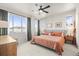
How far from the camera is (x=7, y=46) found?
155cm

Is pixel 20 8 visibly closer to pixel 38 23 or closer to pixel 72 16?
pixel 38 23

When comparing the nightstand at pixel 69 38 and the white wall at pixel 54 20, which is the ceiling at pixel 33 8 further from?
the nightstand at pixel 69 38

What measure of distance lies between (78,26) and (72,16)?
0.22 m

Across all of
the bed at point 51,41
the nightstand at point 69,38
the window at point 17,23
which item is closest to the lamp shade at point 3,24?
the window at point 17,23

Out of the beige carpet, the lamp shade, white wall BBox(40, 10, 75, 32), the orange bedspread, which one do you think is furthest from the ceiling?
the beige carpet

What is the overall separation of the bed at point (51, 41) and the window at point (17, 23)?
302mm

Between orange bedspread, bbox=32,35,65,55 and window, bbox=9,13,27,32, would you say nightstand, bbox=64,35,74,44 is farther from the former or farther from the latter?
window, bbox=9,13,27,32

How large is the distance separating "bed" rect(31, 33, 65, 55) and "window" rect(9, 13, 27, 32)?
0.30 m

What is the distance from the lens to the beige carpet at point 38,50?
164 cm

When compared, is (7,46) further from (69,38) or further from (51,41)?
(69,38)

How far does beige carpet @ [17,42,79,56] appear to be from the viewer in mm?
1643

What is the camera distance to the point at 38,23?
174 centimetres

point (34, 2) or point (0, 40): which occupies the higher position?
point (34, 2)

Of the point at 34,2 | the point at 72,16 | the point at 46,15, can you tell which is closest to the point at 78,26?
the point at 72,16
